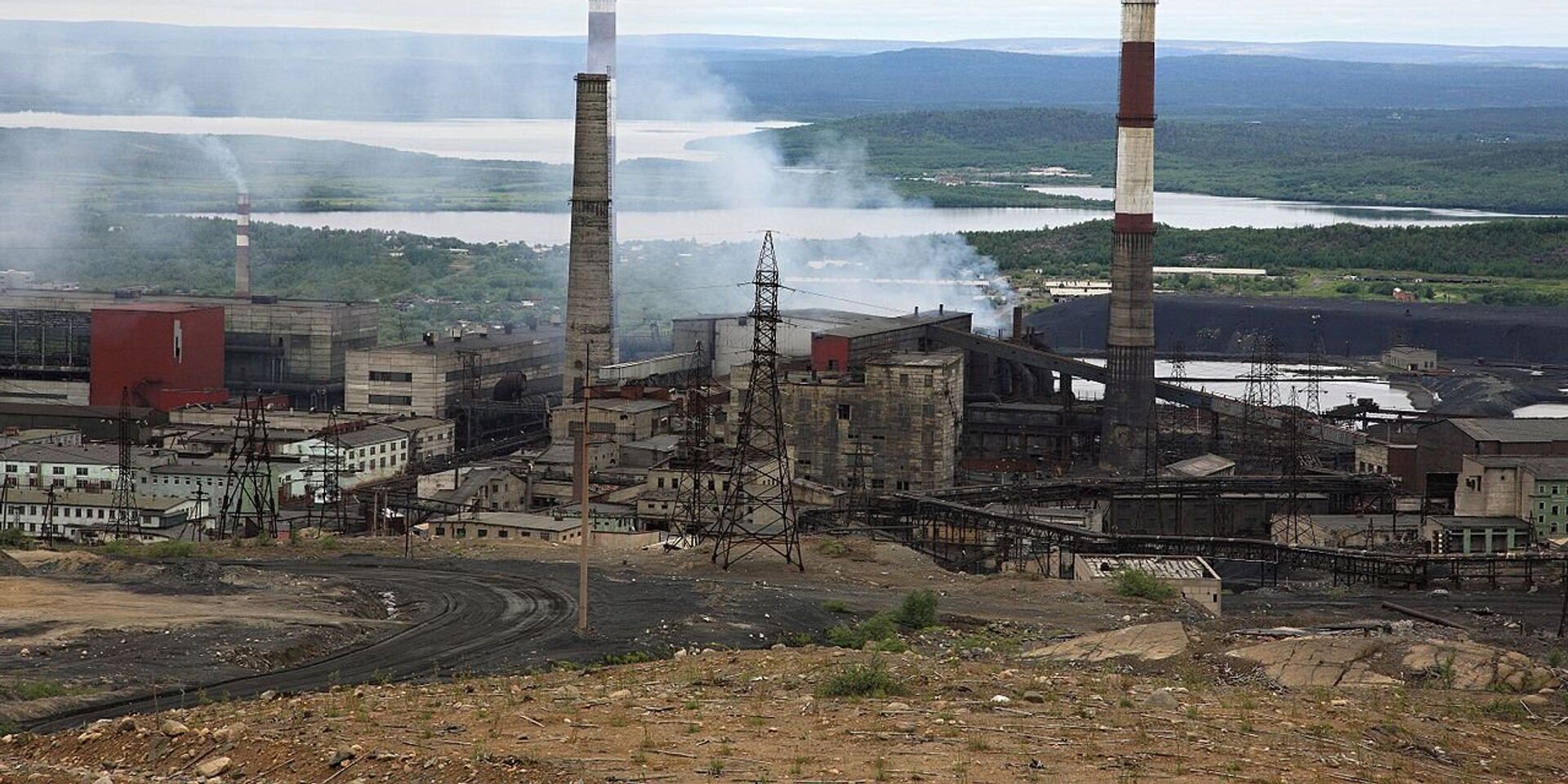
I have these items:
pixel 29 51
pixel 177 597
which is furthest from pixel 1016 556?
pixel 29 51

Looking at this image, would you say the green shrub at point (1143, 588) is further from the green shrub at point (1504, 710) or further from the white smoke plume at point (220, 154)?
the white smoke plume at point (220, 154)

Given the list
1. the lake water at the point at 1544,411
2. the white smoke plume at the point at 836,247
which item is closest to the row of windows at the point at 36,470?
the white smoke plume at the point at 836,247

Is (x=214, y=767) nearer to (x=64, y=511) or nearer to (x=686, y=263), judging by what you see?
(x=64, y=511)

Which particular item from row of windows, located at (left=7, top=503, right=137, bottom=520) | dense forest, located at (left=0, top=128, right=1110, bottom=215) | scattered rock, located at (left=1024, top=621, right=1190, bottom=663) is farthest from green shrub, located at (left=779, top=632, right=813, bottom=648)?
dense forest, located at (left=0, top=128, right=1110, bottom=215)

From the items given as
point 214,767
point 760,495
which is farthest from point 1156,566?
point 214,767

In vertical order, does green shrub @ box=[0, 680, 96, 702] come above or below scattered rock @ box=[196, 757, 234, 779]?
below

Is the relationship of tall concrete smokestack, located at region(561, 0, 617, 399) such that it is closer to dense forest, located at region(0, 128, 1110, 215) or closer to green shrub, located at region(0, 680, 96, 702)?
green shrub, located at region(0, 680, 96, 702)

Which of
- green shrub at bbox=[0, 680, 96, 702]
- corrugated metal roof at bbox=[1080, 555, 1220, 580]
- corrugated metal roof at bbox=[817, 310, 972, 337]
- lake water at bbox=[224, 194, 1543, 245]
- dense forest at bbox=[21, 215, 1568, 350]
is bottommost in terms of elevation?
green shrub at bbox=[0, 680, 96, 702]
